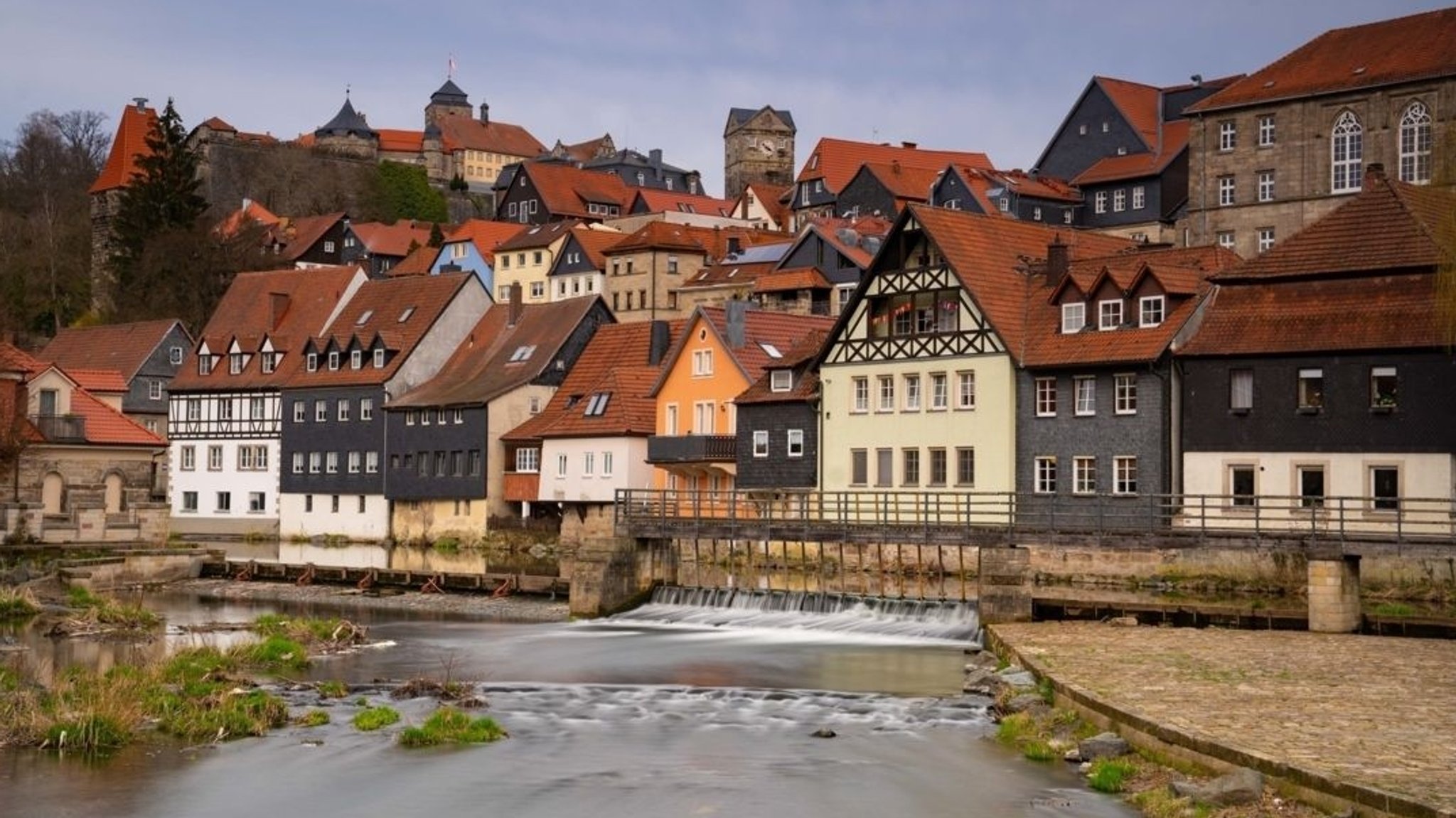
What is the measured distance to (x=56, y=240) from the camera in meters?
118

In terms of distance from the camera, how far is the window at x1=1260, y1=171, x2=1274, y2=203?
76188 mm

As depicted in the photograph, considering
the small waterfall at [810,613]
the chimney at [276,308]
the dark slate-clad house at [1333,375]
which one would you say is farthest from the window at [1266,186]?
the chimney at [276,308]

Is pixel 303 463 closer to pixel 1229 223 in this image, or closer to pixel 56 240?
pixel 1229 223

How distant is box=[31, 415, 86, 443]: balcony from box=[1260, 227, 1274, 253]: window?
47.1 m

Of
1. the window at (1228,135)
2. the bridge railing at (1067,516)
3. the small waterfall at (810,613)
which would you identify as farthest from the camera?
the window at (1228,135)

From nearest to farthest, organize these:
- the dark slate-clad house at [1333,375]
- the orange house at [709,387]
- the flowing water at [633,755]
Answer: the flowing water at [633,755]
the dark slate-clad house at [1333,375]
the orange house at [709,387]

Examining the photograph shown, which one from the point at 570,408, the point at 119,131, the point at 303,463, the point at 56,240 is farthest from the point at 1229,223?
the point at 119,131

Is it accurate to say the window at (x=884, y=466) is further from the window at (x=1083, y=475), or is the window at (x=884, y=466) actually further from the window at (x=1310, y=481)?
the window at (x=1310, y=481)

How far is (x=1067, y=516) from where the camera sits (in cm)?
4641

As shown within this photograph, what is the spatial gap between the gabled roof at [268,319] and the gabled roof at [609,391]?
17.0 meters

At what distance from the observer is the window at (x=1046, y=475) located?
47.8m

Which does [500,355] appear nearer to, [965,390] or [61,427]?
[61,427]

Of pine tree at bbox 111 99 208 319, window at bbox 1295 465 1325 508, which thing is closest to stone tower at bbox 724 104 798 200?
pine tree at bbox 111 99 208 319

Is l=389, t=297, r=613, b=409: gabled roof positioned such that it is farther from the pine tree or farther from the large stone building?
the pine tree
